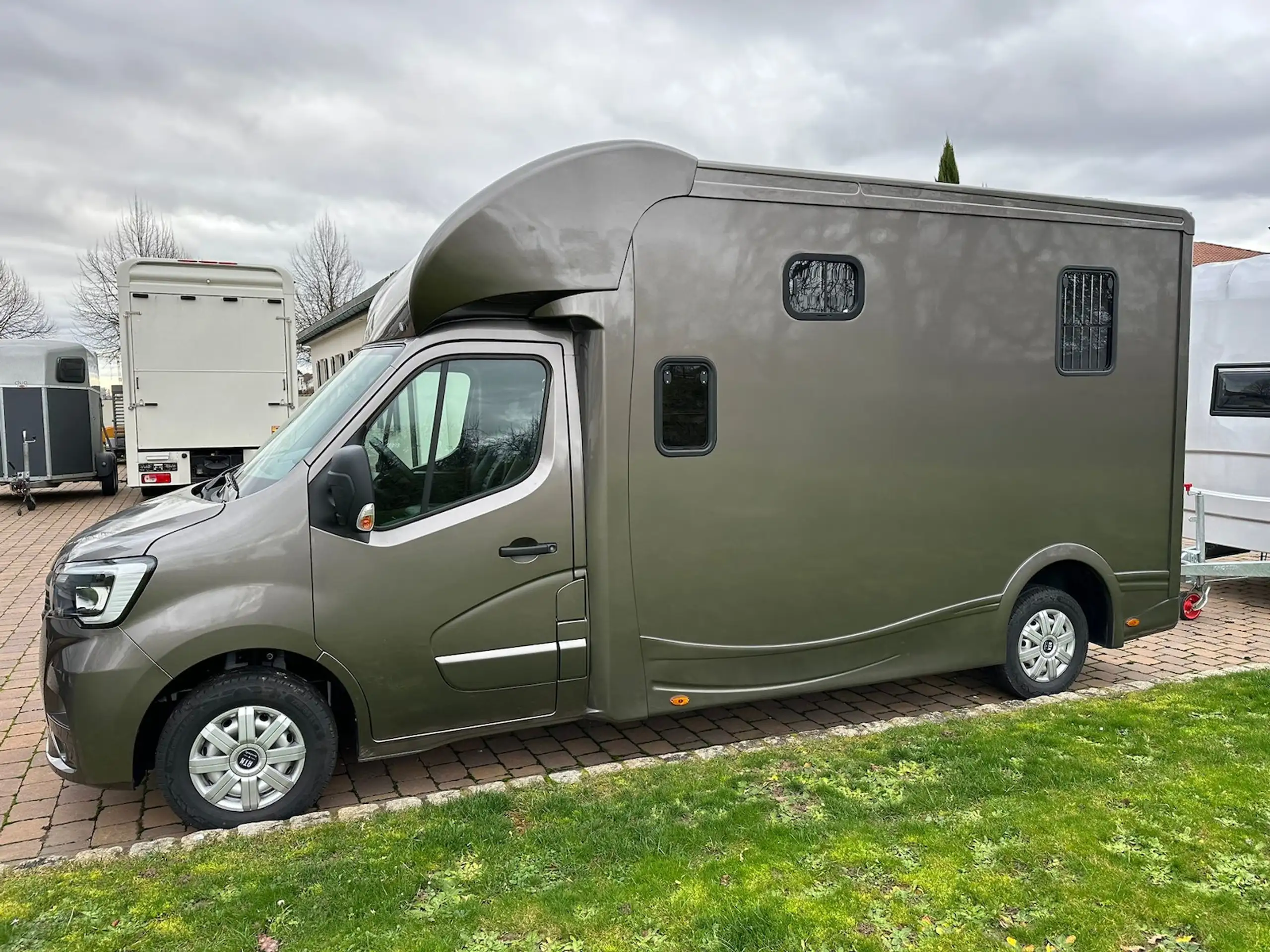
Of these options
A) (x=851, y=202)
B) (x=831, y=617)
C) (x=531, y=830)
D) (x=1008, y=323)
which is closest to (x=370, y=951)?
(x=531, y=830)

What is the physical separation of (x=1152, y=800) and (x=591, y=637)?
2.70 meters

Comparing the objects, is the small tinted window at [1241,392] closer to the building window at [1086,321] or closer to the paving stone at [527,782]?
the building window at [1086,321]

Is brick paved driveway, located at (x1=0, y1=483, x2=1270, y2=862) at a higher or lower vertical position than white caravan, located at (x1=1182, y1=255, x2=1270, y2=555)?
lower

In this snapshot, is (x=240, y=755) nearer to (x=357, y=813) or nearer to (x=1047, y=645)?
(x=357, y=813)

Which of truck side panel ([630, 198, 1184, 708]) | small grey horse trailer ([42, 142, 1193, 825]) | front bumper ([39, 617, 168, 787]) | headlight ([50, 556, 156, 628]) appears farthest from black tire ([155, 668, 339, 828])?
truck side panel ([630, 198, 1184, 708])

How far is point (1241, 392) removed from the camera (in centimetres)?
858

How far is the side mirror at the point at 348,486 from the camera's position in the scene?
3.94 metres

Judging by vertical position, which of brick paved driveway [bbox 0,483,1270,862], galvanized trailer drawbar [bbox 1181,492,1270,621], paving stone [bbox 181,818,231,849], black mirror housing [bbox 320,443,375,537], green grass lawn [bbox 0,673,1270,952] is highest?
black mirror housing [bbox 320,443,375,537]

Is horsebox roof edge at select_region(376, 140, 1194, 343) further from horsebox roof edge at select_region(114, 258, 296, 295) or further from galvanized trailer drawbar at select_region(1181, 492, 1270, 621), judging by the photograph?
horsebox roof edge at select_region(114, 258, 296, 295)

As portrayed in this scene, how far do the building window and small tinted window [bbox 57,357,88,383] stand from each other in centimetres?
1699

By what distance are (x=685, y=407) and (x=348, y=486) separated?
1.67 m

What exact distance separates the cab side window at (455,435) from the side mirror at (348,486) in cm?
15

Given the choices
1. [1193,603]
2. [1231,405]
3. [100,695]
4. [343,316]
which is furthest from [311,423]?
[343,316]

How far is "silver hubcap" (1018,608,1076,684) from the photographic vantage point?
18.8 feet
